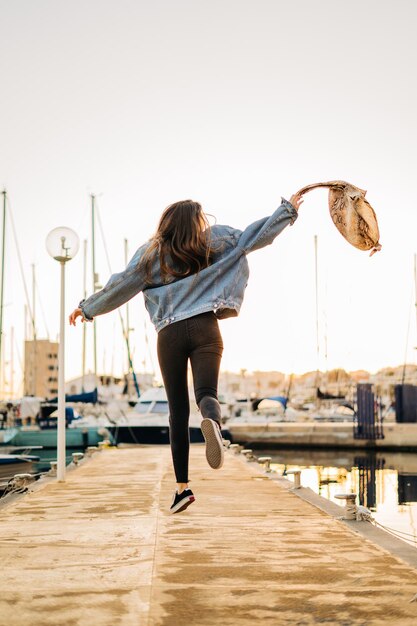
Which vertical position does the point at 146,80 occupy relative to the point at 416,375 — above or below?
above

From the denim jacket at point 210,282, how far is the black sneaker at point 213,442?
685 mm

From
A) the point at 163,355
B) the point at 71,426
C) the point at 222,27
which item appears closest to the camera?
the point at 163,355

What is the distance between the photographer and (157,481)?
7523 mm

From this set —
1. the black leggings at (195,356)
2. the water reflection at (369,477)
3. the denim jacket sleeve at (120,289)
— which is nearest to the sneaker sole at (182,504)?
the black leggings at (195,356)

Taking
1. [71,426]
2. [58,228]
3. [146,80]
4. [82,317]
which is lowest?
[71,426]

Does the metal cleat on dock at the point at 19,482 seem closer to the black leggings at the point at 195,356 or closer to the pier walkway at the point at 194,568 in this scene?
the pier walkway at the point at 194,568

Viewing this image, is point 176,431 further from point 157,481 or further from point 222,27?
point 222,27

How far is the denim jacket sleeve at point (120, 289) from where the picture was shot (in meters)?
4.36

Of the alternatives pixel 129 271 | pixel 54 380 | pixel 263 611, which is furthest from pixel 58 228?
pixel 54 380

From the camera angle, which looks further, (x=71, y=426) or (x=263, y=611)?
(x=71, y=426)

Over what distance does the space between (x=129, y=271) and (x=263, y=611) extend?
2518 millimetres

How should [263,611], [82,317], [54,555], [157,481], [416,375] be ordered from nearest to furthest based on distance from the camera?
[263,611] → [54,555] → [82,317] → [157,481] → [416,375]

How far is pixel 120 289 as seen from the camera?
14.5 ft

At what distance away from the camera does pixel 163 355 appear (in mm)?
4230
